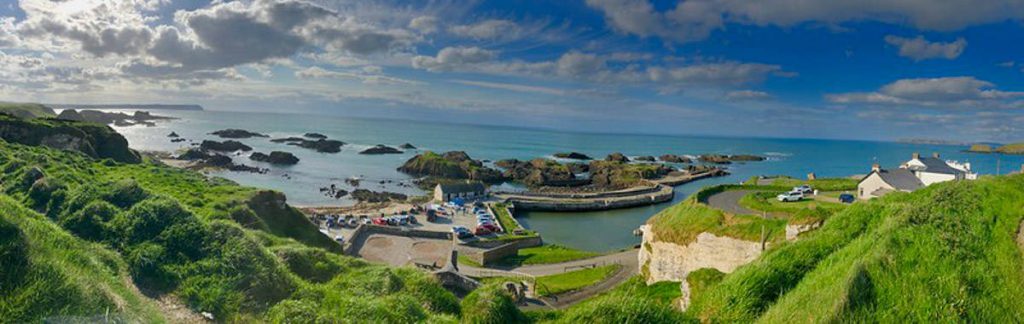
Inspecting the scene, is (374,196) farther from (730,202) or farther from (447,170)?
(730,202)

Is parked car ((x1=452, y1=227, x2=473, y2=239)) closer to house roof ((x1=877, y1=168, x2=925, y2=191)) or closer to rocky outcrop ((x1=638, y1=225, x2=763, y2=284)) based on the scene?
rocky outcrop ((x1=638, y1=225, x2=763, y2=284))

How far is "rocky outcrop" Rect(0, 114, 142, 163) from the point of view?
44.9 metres

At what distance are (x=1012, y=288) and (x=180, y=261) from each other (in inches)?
523

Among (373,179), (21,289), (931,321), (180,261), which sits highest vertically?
(931,321)

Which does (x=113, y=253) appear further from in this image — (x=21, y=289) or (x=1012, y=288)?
(x=1012, y=288)

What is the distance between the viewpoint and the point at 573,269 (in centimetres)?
2916

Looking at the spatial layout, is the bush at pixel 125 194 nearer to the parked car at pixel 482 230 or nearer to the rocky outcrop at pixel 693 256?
the rocky outcrop at pixel 693 256

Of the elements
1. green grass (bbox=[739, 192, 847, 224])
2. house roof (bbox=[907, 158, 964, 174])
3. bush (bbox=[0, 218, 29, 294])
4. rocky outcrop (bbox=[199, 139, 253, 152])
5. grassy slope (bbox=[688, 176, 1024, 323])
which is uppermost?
house roof (bbox=[907, 158, 964, 174])

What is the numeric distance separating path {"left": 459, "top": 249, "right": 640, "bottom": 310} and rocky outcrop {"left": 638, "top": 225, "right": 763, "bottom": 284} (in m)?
2.43

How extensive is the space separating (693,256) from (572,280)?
7.30 metres

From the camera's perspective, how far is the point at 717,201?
25.0 metres

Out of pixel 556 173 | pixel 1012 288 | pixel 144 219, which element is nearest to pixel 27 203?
pixel 144 219

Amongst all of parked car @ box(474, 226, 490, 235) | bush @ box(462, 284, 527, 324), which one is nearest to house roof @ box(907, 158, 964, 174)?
parked car @ box(474, 226, 490, 235)

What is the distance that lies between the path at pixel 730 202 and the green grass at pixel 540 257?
10.3 m
